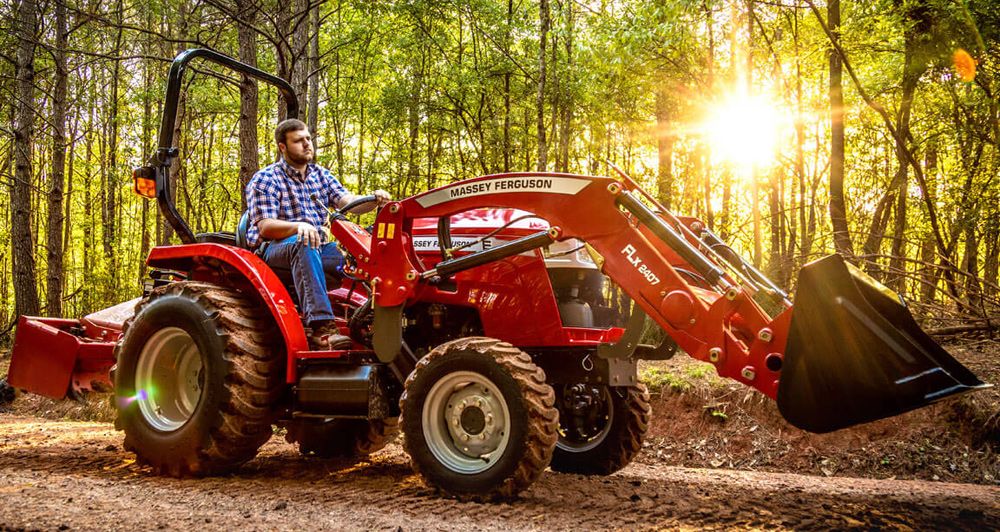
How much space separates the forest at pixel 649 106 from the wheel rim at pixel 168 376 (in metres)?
3.05

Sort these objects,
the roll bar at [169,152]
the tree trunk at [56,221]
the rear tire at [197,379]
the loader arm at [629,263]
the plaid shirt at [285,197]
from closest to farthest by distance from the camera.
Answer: the loader arm at [629,263] → the rear tire at [197,379] → the plaid shirt at [285,197] → the roll bar at [169,152] → the tree trunk at [56,221]

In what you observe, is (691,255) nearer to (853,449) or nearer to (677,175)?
(853,449)

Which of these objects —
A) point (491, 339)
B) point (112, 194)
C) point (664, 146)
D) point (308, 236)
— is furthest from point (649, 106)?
point (112, 194)

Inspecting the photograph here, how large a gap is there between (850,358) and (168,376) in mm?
3941

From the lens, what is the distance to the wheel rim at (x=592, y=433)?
454 centimetres

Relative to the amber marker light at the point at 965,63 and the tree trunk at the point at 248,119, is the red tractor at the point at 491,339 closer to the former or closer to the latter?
the tree trunk at the point at 248,119

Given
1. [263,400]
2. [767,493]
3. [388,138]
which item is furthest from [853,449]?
[388,138]

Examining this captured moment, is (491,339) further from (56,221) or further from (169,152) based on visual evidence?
(56,221)

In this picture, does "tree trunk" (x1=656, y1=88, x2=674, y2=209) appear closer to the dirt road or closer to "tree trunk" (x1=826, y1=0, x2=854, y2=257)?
"tree trunk" (x1=826, y1=0, x2=854, y2=257)

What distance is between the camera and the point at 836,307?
3078mm

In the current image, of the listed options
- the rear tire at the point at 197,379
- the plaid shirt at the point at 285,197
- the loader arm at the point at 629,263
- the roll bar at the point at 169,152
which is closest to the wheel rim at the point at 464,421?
the loader arm at the point at 629,263

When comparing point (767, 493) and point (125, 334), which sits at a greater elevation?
point (125, 334)

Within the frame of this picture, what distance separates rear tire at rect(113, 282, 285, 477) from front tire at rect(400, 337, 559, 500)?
1.08m

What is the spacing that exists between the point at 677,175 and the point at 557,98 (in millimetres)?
4081
